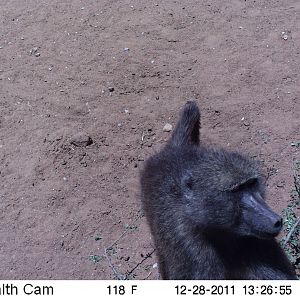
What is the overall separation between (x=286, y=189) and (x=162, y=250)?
1.50 metres

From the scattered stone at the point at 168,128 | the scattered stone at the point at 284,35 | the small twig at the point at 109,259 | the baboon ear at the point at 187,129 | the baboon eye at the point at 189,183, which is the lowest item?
the small twig at the point at 109,259

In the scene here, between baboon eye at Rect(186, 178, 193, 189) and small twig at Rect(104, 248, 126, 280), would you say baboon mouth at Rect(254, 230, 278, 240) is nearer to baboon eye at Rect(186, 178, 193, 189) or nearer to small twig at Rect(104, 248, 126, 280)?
baboon eye at Rect(186, 178, 193, 189)

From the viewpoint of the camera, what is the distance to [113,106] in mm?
5699

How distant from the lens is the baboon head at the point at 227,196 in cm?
333

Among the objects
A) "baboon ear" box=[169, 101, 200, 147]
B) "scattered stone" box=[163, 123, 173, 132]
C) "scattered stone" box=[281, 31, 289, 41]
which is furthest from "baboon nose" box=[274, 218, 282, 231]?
"scattered stone" box=[281, 31, 289, 41]

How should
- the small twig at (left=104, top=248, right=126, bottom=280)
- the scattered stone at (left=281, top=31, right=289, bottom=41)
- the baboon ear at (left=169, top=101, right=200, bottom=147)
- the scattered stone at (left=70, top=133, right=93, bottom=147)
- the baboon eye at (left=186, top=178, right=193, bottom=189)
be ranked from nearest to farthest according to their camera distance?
the baboon eye at (left=186, top=178, right=193, bottom=189) → the small twig at (left=104, top=248, right=126, bottom=280) → the baboon ear at (left=169, top=101, right=200, bottom=147) → the scattered stone at (left=70, top=133, right=93, bottom=147) → the scattered stone at (left=281, top=31, right=289, bottom=41)

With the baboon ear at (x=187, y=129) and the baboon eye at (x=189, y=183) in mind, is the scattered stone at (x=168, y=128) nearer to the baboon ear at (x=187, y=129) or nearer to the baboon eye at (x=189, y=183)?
the baboon ear at (x=187, y=129)

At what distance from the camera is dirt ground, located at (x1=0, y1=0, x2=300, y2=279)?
4.65m

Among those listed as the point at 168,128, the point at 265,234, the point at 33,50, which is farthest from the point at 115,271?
the point at 33,50

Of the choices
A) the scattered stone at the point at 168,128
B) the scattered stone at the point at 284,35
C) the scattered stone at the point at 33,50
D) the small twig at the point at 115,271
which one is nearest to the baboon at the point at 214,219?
the small twig at the point at 115,271

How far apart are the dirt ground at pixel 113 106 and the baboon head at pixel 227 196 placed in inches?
44.4

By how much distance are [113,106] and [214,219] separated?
2.56 meters

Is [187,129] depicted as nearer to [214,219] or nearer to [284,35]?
[214,219]
